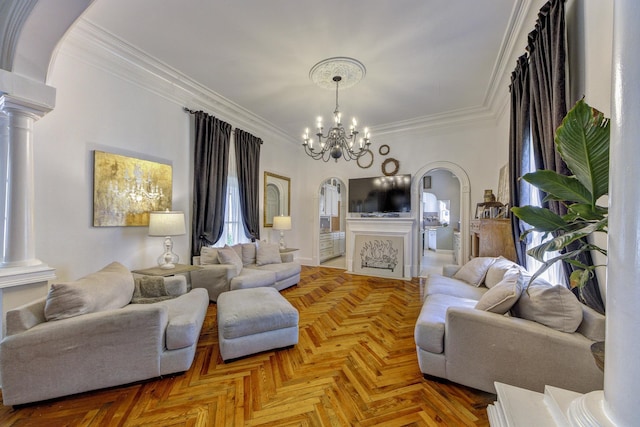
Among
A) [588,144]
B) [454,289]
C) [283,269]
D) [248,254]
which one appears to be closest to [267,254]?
[248,254]

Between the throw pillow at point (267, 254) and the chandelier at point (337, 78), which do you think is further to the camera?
the throw pillow at point (267, 254)

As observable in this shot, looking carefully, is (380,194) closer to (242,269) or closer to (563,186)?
(242,269)

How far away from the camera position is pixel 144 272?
2969 mm

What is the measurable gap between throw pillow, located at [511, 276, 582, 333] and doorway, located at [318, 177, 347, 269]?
448cm

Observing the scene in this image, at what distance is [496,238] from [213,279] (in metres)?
3.68

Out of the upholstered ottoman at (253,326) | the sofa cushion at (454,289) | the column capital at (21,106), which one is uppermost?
the column capital at (21,106)

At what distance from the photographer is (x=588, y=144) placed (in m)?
0.88

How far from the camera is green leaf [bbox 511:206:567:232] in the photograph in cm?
103

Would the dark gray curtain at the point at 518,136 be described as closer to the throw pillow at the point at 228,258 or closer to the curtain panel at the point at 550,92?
the curtain panel at the point at 550,92

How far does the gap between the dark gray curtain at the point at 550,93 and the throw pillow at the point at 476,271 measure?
4.03 ft

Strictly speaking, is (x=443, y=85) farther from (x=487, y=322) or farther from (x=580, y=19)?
(x=487, y=322)

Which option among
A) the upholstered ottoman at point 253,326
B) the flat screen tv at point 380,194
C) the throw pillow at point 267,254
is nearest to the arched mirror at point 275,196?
the throw pillow at point 267,254

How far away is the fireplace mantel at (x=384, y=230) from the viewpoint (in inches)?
200

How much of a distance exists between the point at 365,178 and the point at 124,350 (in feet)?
15.9
